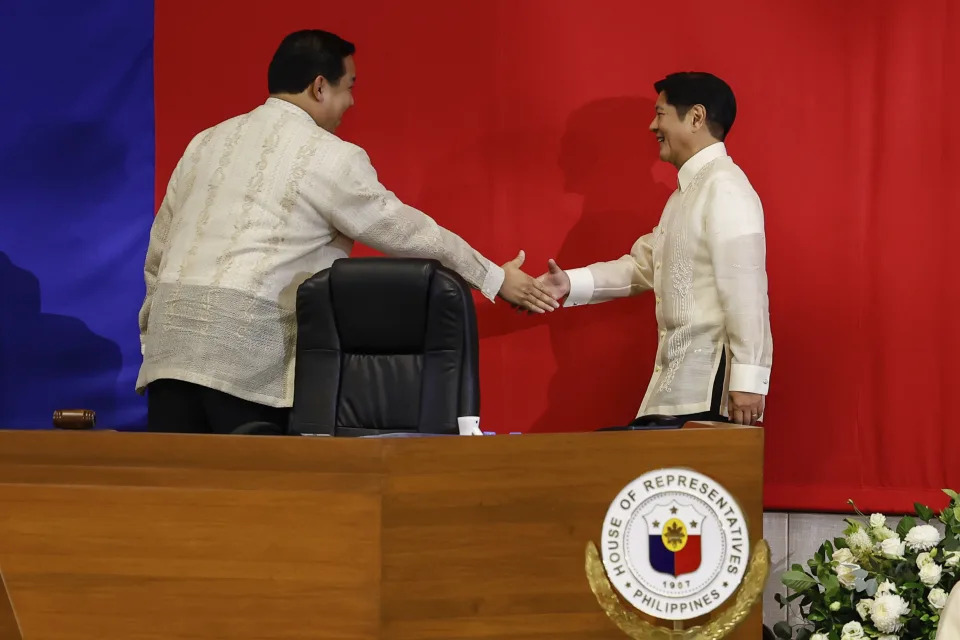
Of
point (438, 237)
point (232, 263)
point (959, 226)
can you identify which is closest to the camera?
point (232, 263)

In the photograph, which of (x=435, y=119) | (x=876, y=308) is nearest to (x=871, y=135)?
(x=876, y=308)

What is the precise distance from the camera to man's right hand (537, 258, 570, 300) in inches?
135

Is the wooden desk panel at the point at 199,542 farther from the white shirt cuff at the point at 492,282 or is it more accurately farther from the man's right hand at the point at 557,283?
the man's right hand at the point at 557,283

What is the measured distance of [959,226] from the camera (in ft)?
10.8

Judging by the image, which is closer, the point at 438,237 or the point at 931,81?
the point at 438,237

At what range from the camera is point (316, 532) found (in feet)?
5.48

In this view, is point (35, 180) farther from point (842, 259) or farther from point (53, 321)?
point (842, 259)

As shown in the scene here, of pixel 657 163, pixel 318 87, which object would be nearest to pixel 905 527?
pixel 657 163

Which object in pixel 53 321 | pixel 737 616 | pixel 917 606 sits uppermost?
pixel 53 321

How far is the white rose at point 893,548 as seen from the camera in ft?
7.94

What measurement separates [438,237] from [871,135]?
1.38m

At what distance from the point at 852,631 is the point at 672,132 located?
1538mm

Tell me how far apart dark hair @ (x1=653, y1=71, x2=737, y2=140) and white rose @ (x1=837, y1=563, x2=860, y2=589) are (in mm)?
1343

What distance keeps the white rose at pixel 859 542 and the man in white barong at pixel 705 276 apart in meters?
0.53
